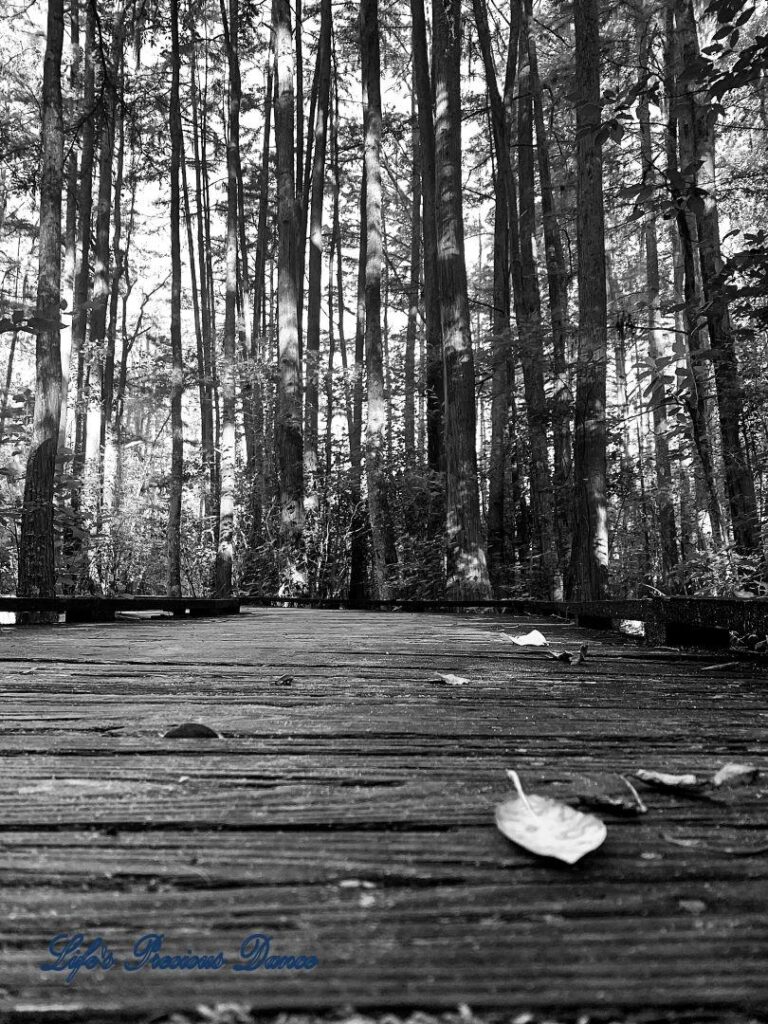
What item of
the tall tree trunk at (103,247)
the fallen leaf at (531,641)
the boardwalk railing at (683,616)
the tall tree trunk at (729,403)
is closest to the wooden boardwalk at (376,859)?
the boardwalk railing at (683,616)

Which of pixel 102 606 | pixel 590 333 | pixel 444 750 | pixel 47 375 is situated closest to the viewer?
pixel 444 750

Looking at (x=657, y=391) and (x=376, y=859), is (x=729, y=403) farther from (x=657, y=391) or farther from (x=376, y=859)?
(x=376, y=859)

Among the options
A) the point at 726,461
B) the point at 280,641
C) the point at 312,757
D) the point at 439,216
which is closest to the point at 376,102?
the point at 439,216

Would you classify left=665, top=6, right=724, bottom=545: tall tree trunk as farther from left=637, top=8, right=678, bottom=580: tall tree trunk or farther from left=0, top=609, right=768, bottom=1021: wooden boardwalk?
left=0, top=609, right=768, bottom=1021: wooden boardwalk

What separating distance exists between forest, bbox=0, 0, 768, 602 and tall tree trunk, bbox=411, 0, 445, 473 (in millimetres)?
69

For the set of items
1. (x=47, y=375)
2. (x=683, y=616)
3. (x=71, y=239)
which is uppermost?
(x=71, y=239)

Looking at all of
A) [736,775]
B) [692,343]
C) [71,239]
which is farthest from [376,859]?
[71,239]

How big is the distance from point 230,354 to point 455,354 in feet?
20.6

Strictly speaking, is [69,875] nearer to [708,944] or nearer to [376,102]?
[708,944]

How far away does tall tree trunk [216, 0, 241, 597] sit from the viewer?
1288 cm

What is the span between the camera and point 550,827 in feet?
3.03

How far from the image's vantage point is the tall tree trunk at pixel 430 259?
11930 millimetres

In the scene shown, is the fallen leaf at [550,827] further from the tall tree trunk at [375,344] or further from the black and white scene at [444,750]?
the tall tree trunk at [375,344]

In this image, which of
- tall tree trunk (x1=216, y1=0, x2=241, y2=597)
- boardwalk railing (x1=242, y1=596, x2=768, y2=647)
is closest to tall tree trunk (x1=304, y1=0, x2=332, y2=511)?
tall tree trunk (x1=216, y1=0, x2=241, y2=597)
